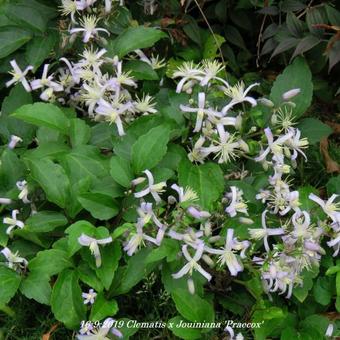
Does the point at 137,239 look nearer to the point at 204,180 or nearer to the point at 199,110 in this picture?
the point at 204,180

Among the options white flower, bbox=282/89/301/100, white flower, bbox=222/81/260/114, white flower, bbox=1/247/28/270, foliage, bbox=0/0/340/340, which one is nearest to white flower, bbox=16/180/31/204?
foliage, bbox=0/0/340/340

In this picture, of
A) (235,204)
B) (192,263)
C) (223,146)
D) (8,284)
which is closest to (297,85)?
(223,146)

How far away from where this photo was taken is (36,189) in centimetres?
200

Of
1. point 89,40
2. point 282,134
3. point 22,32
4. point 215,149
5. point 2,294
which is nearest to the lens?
point 2,294

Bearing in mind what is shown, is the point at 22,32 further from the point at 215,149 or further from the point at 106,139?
the point at 215,149

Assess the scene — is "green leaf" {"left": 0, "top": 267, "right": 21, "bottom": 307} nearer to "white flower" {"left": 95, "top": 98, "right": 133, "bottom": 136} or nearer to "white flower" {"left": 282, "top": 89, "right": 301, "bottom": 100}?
"white flower" {"left": 95, "top": 98, "right": 133, "bottom": 136}

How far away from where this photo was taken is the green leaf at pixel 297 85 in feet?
7.15

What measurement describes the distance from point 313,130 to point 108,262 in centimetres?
85

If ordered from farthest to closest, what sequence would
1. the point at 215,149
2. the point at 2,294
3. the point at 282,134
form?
the point at 282,134 < the point at 215,149 < the point at 2,294

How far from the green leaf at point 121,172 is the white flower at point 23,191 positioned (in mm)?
279

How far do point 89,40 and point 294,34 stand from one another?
0.72 metres

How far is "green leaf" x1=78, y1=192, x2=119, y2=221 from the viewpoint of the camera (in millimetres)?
1843

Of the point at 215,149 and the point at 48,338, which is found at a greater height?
the point at 215,149

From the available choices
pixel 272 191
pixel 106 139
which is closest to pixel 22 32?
pixel 106 139
